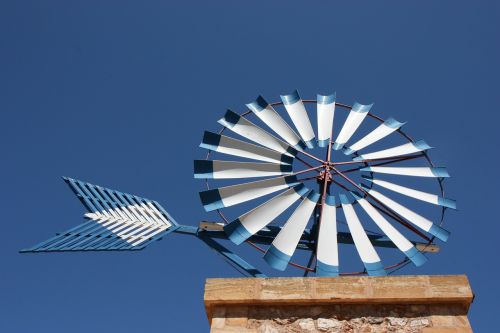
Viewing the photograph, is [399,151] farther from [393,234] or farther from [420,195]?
[393,234]

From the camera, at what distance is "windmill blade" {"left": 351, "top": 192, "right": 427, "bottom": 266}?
6.24 m

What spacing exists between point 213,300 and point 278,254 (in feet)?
4.06

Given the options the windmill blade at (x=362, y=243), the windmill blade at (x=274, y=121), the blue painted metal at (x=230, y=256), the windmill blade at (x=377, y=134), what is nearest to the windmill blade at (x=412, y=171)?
the windmill blade at (x=377, y=134)

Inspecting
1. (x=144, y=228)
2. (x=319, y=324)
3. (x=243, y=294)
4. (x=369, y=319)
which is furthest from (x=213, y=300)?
(x=144, y=228)

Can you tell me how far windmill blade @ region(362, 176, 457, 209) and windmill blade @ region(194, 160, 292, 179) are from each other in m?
1.43

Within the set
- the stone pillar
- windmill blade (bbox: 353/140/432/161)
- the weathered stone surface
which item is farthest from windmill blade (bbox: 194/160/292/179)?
the weathered stone surface

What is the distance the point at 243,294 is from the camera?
4992 mm

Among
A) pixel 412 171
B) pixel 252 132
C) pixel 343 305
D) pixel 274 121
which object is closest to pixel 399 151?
pixel 412 171

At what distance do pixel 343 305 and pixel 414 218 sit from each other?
2466mm

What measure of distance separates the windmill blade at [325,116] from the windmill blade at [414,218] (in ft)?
3.75

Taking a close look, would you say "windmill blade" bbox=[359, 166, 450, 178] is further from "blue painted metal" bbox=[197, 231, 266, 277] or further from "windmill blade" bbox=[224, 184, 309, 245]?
"blue painted metal" bbox=[197, 231, 266, 277]

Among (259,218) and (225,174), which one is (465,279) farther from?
(225,174)

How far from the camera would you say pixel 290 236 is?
20.4ft

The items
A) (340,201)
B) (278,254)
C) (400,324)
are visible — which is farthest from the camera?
(340,201)
